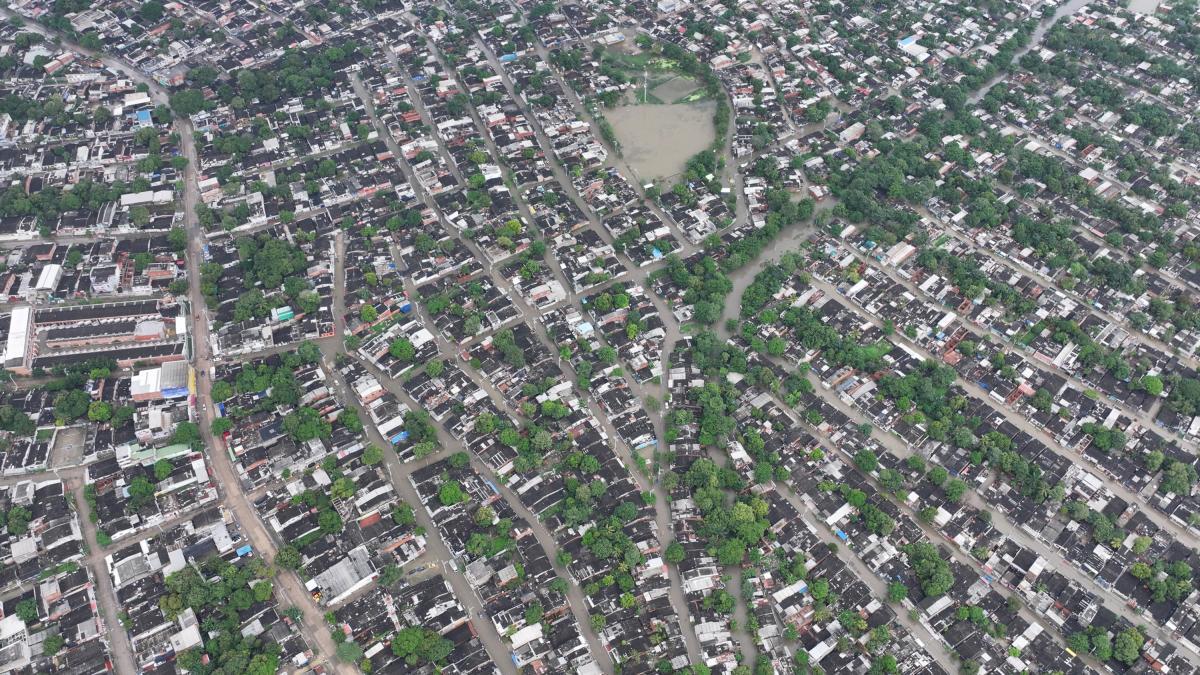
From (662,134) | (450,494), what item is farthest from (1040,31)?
(450,494)

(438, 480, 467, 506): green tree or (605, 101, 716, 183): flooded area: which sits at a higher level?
(605, 101, 716, 183): flooded area

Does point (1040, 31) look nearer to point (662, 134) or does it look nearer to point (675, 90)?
point (675, 90)

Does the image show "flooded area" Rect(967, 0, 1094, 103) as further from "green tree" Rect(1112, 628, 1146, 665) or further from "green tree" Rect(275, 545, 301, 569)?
"green tree" Rect(275, 545, 301, 569)

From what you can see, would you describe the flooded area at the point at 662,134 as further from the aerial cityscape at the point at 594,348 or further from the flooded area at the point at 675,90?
the flooded area at the point at 675,90

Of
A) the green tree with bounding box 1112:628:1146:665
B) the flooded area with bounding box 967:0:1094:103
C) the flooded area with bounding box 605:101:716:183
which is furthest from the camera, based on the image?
the flooded area with bounding box 967:0:1094:103

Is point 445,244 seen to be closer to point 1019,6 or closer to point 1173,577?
point 1173,577

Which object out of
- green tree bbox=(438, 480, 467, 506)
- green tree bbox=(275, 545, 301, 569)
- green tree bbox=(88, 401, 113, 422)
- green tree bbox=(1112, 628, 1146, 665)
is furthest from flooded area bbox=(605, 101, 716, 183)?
green tree bbox=(1112, 628, 1146, 665)

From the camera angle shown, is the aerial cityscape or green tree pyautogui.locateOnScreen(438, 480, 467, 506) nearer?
the aerial cityscape

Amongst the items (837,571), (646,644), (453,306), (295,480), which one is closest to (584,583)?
(646,644)
